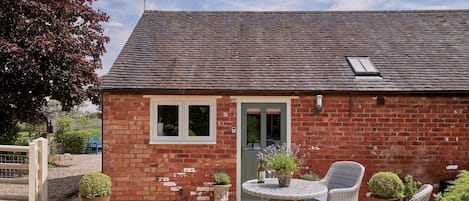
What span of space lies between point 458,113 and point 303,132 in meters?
3.42

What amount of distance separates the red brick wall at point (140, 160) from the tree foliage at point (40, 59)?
445cm

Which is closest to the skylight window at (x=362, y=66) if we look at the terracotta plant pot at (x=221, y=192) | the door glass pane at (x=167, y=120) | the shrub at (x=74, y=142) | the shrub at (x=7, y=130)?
the terracotta plant pot at (x=221, y=192)

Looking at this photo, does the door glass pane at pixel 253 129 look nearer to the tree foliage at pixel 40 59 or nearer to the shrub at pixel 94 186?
the shrub at pixel 94 186

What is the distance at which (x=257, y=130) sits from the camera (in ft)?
28.2

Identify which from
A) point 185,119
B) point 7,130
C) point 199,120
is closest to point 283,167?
point 199,120

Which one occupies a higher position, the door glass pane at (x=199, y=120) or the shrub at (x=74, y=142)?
the door glass pane at (x=199, y=120)

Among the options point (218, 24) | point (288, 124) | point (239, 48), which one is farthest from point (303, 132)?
point (218, 24)

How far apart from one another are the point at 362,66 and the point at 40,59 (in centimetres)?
927

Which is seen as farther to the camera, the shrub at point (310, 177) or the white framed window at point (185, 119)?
the white framed window at point (185, 119)

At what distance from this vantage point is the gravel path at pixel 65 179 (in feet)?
31.7

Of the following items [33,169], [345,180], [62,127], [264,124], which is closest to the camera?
[345,180]

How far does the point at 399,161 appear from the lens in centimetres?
848

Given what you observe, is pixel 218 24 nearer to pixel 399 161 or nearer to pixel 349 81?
pixel 349 81

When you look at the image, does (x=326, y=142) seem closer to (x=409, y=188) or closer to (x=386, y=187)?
(x=386, y=187)
